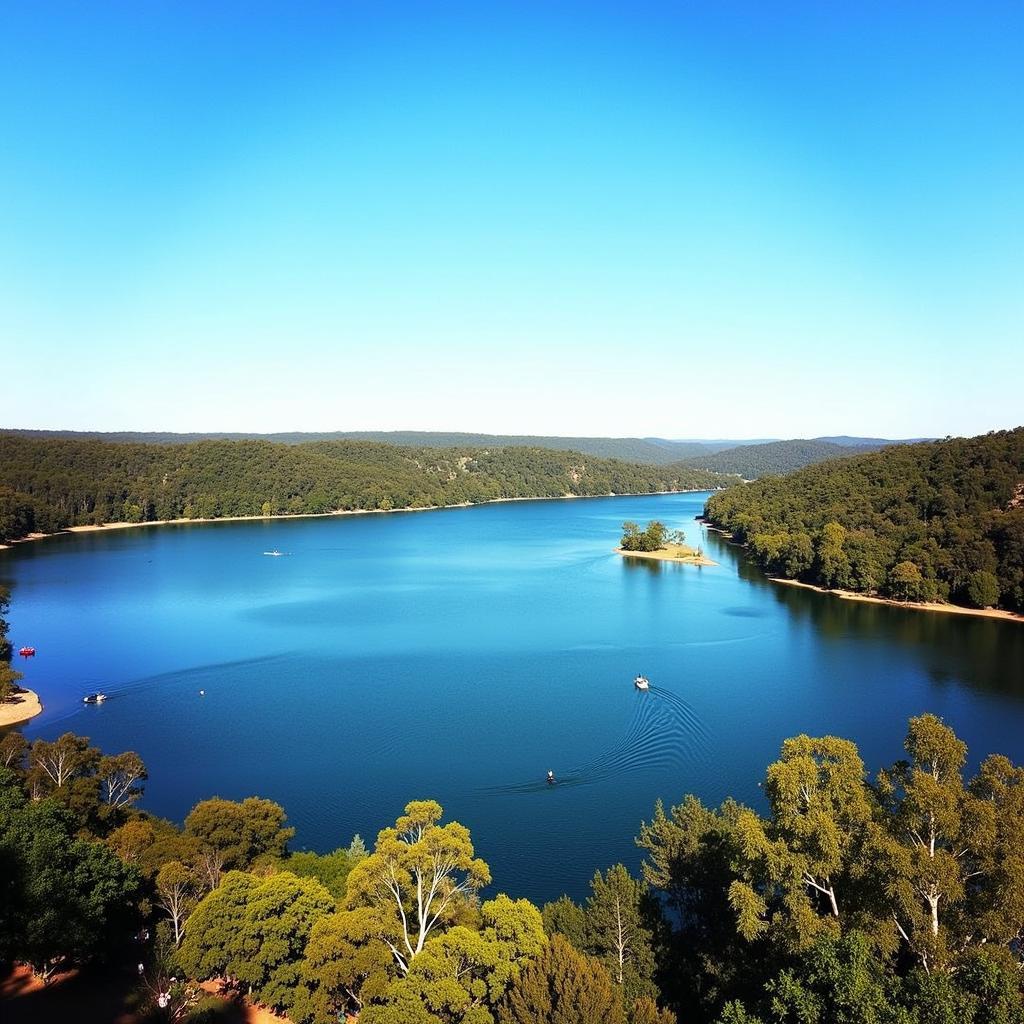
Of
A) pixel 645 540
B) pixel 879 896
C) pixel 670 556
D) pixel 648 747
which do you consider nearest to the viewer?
pixel 879 896

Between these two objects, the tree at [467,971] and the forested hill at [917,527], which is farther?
the forested hill at [917,527]

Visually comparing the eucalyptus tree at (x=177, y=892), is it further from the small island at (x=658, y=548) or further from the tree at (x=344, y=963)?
the small island at (x=658, y=548)

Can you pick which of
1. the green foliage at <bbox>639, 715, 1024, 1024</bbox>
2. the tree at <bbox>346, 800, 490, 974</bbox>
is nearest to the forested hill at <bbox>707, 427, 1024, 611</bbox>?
→ the green foliage at <bbox>639, 715, 1024, 1024</bbox>

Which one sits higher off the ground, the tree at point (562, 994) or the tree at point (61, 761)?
the tree at point (562, 994)

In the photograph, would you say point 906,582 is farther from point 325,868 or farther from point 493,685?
point 325,868

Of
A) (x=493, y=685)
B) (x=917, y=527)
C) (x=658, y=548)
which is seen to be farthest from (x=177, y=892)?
(x=658, y=548)

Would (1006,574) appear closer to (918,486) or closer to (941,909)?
(918,486)

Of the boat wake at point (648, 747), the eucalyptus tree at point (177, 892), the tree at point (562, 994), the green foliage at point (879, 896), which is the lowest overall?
the boat wake at point (648, 747)

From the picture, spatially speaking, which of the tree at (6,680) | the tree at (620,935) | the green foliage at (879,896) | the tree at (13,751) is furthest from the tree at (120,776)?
the green foliage at (879,896)
